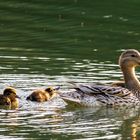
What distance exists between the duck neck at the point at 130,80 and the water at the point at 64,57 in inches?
16.4

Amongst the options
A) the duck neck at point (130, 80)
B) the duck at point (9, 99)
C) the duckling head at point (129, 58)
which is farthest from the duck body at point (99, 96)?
the duck at point (9, 99)

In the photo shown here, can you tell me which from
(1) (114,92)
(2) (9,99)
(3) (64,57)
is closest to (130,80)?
(1) (114,92)

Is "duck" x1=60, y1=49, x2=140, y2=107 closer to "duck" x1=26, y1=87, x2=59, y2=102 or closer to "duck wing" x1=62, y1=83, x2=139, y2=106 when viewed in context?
"duck wing" x1=62, y1=83, x2=139, y2=106

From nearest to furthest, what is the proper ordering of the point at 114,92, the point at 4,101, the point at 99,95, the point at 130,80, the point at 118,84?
1. the point at 4,101
2. the point at 99,95
3. the point at 114,92
4. the point at 118,84
5. the point at 130,80

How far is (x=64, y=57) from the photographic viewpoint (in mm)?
15977

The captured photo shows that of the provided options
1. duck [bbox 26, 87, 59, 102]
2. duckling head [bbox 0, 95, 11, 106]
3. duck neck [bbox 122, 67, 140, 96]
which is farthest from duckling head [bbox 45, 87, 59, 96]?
duck neck [bbox 122, 67, 140, 96]

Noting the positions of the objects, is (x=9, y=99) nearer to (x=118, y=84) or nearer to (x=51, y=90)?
(x=51, y=90)

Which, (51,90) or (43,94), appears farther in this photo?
(51,90)

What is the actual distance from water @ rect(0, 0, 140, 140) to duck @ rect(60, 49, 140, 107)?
0.19 m

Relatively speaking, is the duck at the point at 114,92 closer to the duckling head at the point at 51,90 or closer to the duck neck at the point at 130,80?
the duck neck at the point at 130,80

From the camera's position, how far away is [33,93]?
13.0m

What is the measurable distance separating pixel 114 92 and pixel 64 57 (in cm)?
297

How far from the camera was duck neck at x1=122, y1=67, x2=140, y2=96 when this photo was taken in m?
13.9

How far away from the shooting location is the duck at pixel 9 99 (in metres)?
12.8
